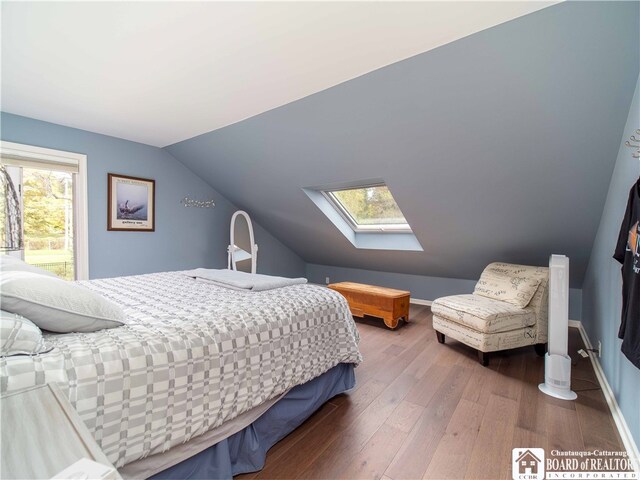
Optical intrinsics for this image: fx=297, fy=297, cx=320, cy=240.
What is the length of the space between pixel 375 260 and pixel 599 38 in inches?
137

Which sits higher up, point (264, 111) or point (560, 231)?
point (264, 111)

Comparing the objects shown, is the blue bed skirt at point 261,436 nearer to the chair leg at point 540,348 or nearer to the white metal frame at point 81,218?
the chair leg at point 540,348

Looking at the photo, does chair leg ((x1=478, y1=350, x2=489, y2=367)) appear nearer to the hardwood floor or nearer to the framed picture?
the hardwood floor

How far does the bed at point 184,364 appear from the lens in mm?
1006

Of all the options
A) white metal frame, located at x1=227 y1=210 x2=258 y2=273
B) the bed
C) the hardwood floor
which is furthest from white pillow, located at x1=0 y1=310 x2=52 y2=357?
white metal frame, located at x1=227 y1=210 x2=258 y2=273

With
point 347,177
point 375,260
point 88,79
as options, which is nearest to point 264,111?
point 347,177

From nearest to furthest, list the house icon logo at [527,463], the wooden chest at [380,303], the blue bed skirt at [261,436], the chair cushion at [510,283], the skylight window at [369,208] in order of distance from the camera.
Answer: the blue bed skirt at [261,436] → the house icon logo at [527,463] → the chair cushion at [510,283] → the wooden chest at [380,303] → the skylight window at [369,208]

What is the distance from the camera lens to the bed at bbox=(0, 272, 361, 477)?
1.01 m

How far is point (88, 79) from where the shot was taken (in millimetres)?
2266

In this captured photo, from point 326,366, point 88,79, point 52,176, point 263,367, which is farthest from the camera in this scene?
point 52,176

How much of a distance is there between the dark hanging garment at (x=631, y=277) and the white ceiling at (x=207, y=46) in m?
1.16

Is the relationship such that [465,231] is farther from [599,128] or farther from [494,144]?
[599,128]

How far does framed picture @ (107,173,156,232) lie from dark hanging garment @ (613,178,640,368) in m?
4.55

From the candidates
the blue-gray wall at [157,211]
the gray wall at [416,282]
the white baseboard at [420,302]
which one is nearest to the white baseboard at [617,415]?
the gray wall at [416,282]
